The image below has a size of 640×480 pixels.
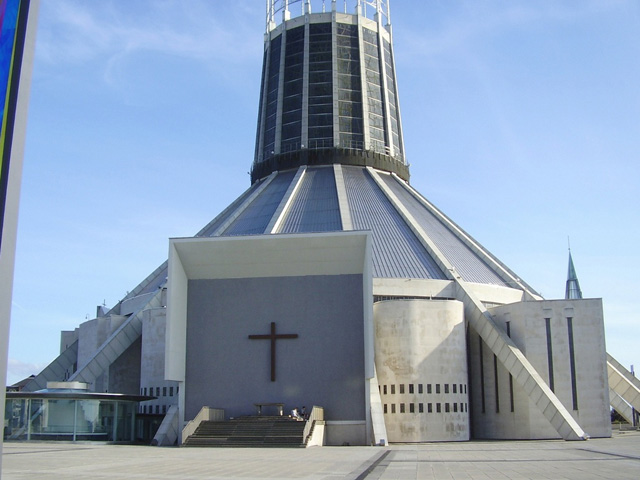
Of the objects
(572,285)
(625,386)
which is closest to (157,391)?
(625,386)

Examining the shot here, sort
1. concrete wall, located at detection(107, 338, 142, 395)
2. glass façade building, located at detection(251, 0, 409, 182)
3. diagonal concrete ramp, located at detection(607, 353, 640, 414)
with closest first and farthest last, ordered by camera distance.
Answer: diagonal concrete ramp, located at detection(607, 353, 640, 414) → concrete wall, located at detection(107, 338, 142, 395) → glass façade building, located at detection(251, 0, 409, 182)

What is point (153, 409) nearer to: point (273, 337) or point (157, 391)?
point (157, 391)

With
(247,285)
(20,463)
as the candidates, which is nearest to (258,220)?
(247,285)

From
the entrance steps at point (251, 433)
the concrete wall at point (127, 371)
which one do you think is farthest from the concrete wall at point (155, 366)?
the entrance steps at point (251, 433)

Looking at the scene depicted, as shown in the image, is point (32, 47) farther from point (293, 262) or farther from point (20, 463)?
point (293, 262)

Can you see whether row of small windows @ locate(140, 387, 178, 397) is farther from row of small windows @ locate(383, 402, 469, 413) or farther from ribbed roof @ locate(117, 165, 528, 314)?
row of small windows @ locate(383, 402, 469, 413)

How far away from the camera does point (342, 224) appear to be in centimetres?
3844

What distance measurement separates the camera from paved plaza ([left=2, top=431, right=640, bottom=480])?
14.9 m

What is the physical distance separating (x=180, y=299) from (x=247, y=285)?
2.81 m

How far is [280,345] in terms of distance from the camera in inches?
1275

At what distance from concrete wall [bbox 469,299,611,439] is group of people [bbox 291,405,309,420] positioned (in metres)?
8.51

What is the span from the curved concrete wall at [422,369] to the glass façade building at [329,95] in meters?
16.2

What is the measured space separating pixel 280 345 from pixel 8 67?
25.6 metres

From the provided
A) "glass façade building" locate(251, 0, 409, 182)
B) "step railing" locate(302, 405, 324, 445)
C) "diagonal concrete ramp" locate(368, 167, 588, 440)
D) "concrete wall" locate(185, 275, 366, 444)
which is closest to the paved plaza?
"step railing" locate(302, 405, 324, 445)
